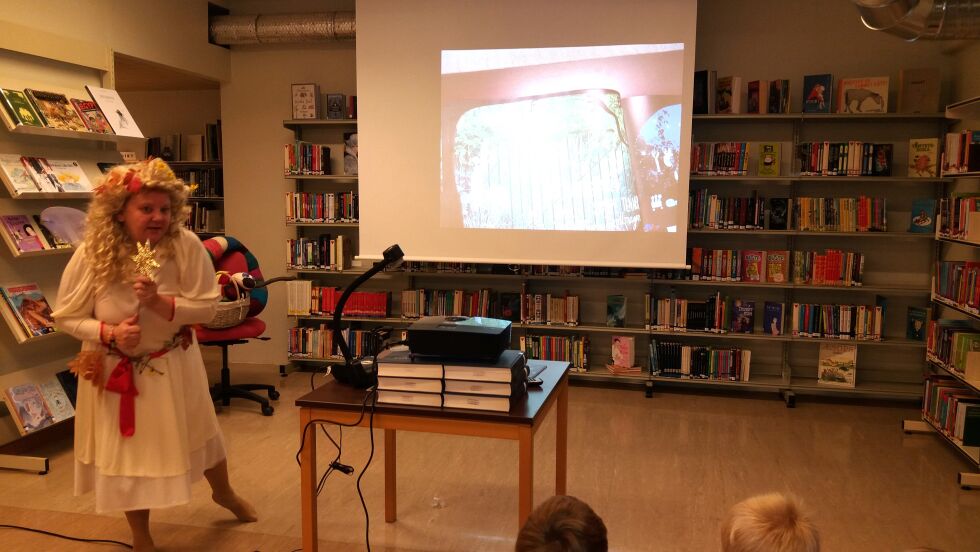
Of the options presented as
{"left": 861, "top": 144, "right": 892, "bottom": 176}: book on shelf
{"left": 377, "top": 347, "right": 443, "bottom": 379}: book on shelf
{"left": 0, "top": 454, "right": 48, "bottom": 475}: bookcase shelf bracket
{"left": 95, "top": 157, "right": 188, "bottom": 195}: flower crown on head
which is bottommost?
{"left": 0, "top": 454, "right": 48, "bottom": 475}: bookcase shelf bracket

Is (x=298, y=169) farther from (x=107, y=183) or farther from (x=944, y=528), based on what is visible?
(x=944, y=528)

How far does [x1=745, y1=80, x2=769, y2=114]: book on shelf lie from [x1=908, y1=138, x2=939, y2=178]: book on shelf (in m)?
0.99

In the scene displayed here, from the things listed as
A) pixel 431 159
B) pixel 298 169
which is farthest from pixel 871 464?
pixel 298 169

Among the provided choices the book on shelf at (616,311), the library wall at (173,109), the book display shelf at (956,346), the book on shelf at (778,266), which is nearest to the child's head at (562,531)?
the book display shelf at (956,346)

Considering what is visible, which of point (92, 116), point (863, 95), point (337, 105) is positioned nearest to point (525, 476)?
point (92, 116)

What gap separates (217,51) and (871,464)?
5.52 metres

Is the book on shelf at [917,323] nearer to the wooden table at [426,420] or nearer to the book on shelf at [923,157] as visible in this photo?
the book on shelf at [923,157]

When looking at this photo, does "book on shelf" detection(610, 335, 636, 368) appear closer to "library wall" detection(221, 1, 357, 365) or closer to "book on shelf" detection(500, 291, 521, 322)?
"book on shelf" detection(500, 291, 521, 322)

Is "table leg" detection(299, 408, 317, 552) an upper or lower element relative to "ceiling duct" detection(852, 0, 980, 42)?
lower

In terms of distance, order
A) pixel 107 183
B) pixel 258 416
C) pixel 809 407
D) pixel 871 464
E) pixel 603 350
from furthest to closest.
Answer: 1. pixel 603 350
2. pixel 809 407
3. pixel 258 416
4. pixel 871 464
5. pixel 107 183

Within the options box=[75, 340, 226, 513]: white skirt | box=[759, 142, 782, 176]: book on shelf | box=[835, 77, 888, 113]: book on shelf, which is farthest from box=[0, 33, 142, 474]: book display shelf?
box=[835, 77, 888, 113]: book on shelf

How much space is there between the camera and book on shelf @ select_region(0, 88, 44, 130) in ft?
11.8

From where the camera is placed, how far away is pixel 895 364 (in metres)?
5.11

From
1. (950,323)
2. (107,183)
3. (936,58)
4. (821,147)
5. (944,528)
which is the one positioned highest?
(936,58)
